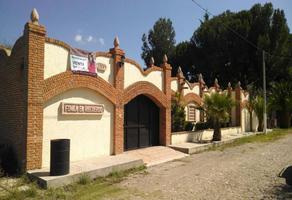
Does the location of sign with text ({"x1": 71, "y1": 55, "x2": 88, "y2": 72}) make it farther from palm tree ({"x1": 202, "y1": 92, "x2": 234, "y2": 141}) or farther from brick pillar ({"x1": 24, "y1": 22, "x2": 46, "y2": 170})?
palm tree ({"x1": 202, "y1": 92, "x2": 234, "y2": 141})

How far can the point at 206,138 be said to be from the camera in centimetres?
1958

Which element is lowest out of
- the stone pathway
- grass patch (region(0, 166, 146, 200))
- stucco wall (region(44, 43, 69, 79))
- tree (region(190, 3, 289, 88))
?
grass patch (region(0, 166, 146, 200))

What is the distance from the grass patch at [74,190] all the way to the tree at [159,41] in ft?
129

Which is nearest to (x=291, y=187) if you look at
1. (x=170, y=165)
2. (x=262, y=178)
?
(x=262, y=178)

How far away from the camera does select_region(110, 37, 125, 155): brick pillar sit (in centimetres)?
1240

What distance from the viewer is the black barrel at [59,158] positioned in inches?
334

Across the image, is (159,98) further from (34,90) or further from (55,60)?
(34,90)

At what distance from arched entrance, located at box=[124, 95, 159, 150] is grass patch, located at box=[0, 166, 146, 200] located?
4654mm

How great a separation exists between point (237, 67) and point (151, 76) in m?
23.2

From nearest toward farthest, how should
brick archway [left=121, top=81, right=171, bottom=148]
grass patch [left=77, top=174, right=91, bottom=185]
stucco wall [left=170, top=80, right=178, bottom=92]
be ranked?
grass patch [left=77, top=174, right=91, bottom=185], brick archway [left=121, top=81, right=171, bottom=148], stucco wall [left=170, top=80, right=178, bottom=92]

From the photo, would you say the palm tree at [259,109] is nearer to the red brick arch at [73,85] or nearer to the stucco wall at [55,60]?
the red brick arch at [73,85]

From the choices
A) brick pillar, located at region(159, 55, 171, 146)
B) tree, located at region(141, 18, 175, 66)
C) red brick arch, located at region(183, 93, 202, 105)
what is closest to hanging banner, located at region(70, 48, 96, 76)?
brick pillar, located at region(159, 55, 171, 146)

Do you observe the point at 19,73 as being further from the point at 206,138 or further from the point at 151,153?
the point at 206,138

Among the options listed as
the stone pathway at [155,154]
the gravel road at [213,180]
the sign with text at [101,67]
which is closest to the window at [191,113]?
the stone pathway at [155,154]
